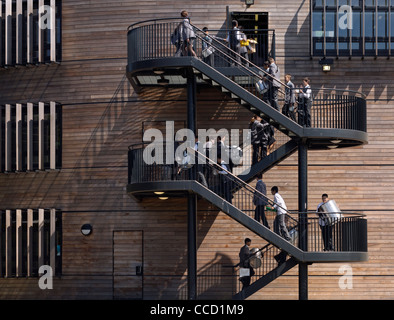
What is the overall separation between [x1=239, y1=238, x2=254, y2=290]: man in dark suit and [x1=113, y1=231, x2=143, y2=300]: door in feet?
12.6

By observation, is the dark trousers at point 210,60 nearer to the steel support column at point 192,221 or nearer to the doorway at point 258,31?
the steel support column at point 192,221

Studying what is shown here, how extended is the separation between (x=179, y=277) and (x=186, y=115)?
557cm

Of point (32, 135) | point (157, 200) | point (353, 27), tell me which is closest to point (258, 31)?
point (353, 27)

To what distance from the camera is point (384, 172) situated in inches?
1282

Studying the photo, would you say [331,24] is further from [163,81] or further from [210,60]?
[163,81]

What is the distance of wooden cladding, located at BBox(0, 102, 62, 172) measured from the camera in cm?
3328

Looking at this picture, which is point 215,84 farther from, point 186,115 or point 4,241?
point 4,241

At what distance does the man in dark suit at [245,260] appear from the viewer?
1178 inches

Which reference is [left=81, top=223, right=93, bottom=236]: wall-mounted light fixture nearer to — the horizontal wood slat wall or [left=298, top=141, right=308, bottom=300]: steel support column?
the horizontal wood slat wall

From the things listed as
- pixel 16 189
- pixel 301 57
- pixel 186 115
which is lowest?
pixel 16 189

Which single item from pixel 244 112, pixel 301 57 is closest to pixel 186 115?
pixel 244 112

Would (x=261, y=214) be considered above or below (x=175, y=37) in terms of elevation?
below

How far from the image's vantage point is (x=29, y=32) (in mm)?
34156

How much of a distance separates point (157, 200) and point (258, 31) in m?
6.96
